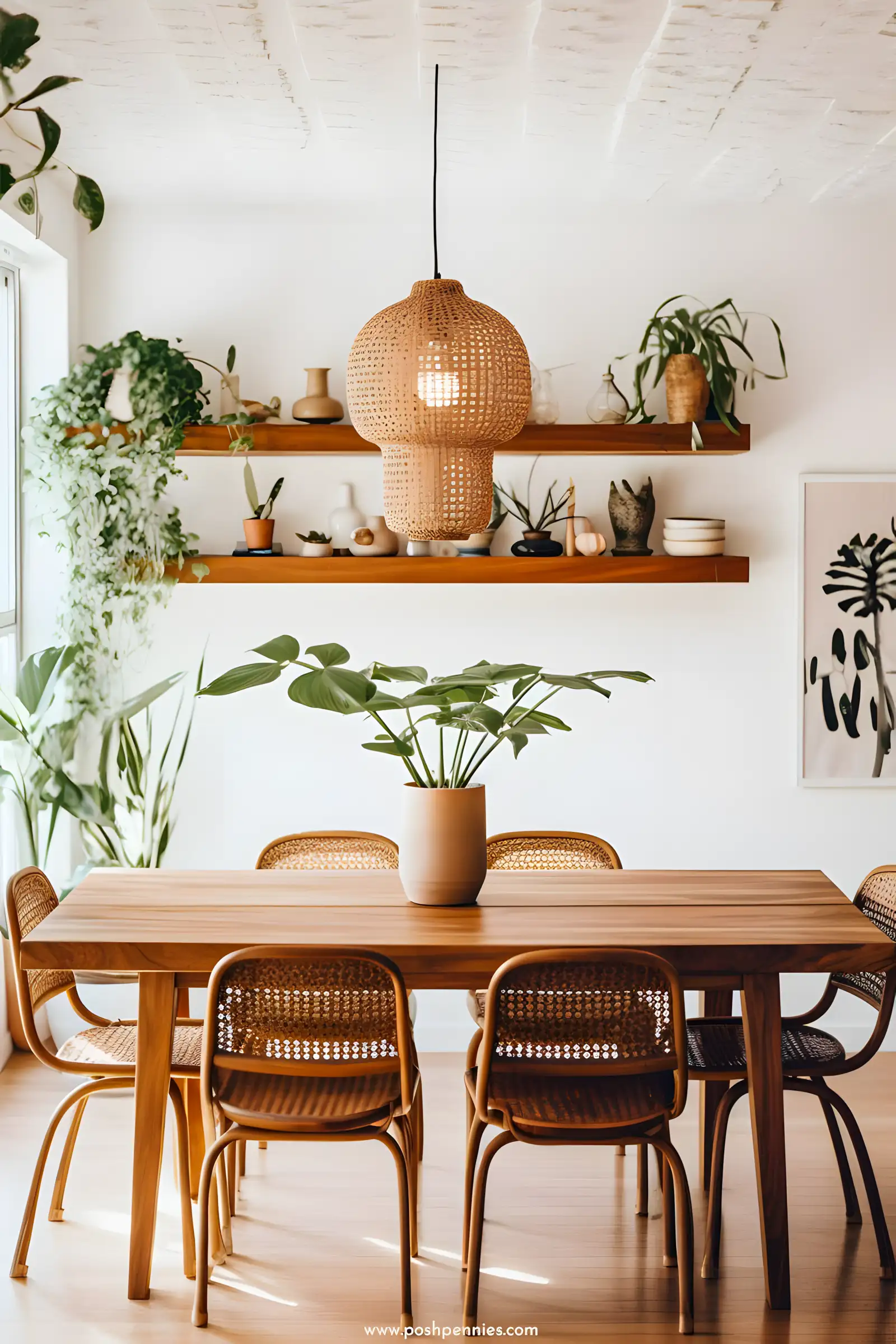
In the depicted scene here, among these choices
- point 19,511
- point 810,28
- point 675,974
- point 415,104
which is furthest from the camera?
point 19,511

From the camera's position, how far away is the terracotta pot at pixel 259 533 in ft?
13.0

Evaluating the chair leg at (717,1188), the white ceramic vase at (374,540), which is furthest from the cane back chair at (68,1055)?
the white ceramic vase at (374,540)

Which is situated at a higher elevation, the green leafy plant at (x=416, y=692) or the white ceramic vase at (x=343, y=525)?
the white ceramic vase at (x=343, y=525)

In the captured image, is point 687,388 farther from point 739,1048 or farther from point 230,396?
point 739,1048

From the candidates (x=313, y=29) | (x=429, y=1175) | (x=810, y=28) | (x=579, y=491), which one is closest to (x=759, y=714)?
(x=579, y=491)

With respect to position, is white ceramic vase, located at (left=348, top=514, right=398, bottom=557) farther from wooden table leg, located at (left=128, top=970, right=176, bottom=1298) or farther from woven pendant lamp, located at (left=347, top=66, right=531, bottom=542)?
wooden table leg, located at (left=128, top=970, right=176, bottom=1298)

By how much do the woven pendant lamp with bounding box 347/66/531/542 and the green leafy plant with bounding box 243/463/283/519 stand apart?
1423 mm

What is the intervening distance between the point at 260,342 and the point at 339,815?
64.5 inches

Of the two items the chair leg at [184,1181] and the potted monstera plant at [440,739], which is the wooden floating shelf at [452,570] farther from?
the chair leg at [184,1181]

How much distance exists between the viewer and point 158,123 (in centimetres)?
325

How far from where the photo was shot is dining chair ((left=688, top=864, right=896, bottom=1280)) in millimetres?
2736

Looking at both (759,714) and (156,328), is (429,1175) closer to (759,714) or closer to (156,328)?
(759,714)

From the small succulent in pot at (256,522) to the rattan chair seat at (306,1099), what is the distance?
6.13 feet

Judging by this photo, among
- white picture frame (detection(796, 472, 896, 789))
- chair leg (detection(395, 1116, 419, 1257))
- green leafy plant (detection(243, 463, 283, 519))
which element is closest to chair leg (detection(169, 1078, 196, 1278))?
chair leg (detection(395, 1116, 419, 1257))
